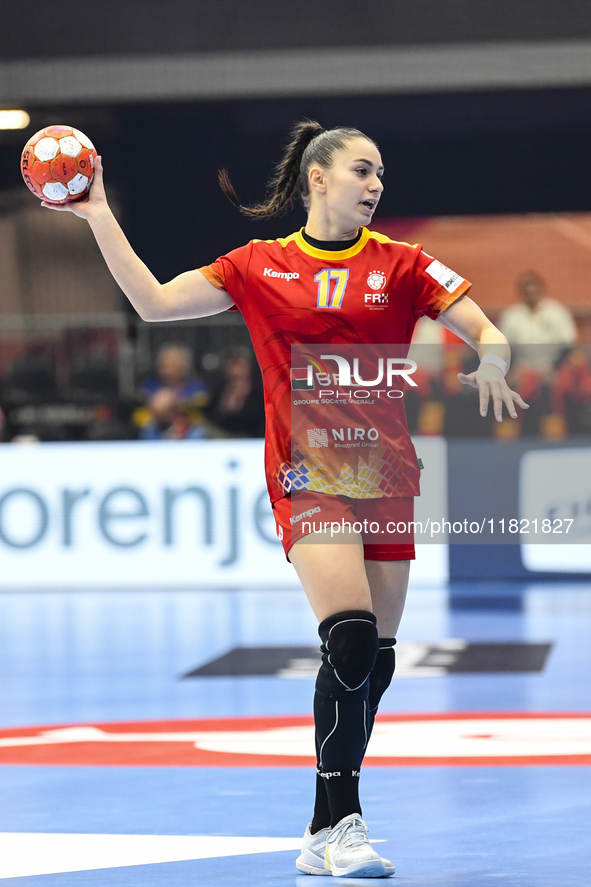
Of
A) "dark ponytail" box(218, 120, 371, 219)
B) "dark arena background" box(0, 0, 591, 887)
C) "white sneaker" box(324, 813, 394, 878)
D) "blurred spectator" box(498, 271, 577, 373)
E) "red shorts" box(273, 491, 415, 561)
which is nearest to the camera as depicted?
"white sneaker" box(324, 813, 394, 878)

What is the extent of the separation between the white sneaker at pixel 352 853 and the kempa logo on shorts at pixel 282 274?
1.45 m

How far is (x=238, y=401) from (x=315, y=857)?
9.10 metres

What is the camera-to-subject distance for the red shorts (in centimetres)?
343

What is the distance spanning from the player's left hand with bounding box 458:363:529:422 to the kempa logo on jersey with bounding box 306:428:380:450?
318mm

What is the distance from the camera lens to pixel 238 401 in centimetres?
1238

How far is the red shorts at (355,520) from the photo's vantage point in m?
3.43

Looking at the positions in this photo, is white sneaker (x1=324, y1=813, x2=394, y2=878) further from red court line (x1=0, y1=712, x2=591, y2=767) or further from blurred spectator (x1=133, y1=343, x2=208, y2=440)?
blurred spectator (x1=133, y1=343, x2=208, y2=440)

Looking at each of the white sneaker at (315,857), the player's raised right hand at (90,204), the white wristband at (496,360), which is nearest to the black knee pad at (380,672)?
the white sneaker at (315,857)

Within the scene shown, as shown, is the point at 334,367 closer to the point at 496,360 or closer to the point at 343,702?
the point at 496,360

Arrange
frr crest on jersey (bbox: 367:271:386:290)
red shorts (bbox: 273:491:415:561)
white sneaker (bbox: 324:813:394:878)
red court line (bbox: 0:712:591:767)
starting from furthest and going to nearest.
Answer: red court line (bbox: 0:712:591:767)
frr crest on jersey (bbox: 367:271:386:290)
red shorts (bbox: 273:491:415:561)
white sneaker (bbox: 324:813:394:878)

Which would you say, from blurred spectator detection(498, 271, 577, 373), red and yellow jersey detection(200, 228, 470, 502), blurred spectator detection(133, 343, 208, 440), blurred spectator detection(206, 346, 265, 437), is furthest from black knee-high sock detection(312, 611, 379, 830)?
blurred spectator detection(498, 271, 577, 373)

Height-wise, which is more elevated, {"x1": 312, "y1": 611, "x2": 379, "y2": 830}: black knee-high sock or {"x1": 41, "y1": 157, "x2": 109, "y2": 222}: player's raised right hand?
{"x1": 41, "y1": 157, "x2": 109, "y2": 222}: player's raised right hand

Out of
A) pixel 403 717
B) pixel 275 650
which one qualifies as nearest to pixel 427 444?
pixel 275 650

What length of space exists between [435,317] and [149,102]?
40.7ft
